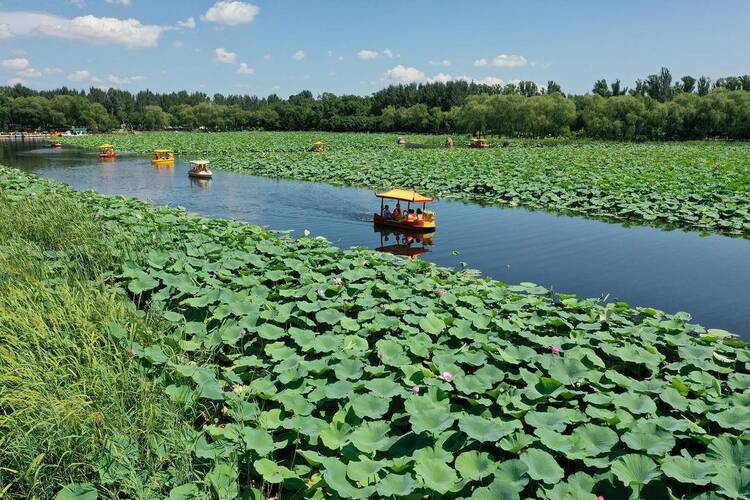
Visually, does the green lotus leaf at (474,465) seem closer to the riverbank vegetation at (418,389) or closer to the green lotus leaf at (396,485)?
the riverbank vegetation at (418,389)

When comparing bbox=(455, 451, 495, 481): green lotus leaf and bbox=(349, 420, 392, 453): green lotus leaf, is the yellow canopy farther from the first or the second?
bbox=(455, 451, 495, 481): green lotus leaf

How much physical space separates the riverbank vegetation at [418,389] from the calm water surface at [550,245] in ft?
9.72

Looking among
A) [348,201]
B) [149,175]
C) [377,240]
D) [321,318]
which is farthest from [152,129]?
[321,318]

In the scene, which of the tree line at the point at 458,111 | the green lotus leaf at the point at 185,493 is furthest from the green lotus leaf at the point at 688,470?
the tree line at the point at 458,111

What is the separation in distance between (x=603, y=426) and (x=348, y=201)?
51.0 feet

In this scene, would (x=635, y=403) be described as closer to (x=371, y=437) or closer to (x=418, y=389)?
(x=418, y=389)

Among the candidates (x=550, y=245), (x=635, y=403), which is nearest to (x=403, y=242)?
(x=550, y=245)

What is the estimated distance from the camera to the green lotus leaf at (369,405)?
343cm

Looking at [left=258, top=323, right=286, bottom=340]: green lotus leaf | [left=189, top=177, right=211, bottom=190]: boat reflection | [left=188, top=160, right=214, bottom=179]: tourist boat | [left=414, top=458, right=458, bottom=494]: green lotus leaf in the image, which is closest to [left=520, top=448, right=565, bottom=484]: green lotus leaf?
[left=414, top=458, right=458, bottom=494]: green lotus leaf

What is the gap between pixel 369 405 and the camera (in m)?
3.54

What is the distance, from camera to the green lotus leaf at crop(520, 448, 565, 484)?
2.79 metres

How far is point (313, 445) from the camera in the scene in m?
3.37

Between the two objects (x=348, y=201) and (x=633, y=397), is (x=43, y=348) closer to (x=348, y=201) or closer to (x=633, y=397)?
(x=633, y=397)

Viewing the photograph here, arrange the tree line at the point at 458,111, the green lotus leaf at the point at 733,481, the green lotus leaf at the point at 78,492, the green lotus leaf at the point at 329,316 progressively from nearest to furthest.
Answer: the green lotus leaf at the point at 733,481, the green lotus leaf at the point at 78,492, the green lotus leaf at the point at 329,316, the tree line at the point at 458,111
